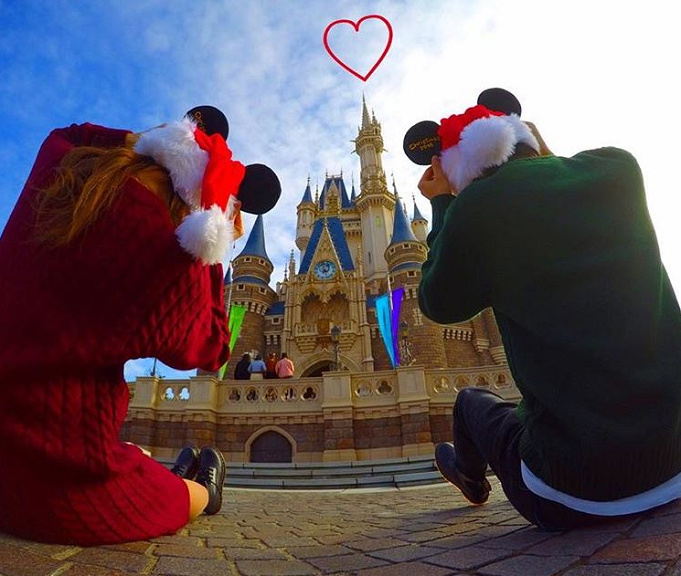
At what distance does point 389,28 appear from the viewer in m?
3.75

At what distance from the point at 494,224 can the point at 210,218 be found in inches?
43.9

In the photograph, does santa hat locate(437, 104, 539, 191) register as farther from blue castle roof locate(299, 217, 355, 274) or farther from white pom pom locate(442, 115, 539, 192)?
blue castle roof locate(299, 217, 355, 274)

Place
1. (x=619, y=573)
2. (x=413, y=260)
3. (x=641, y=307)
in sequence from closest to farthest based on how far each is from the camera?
(x=619, y=573), (x=641, y=307), (x=413, y=260)

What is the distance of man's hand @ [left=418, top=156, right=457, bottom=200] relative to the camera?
76.9 inches

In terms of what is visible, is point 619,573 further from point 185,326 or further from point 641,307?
point 185,326

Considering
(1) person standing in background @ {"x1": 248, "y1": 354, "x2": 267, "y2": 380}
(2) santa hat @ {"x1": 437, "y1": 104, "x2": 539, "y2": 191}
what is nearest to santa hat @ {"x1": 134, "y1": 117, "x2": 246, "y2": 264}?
(2) santa hat @ {"x1": 437, "y1": 104, "x2": 539, "y2": 191}

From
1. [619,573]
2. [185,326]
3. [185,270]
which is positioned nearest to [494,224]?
[619,573]

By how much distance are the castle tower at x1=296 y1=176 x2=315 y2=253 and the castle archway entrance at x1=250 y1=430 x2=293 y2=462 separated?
27533 mm

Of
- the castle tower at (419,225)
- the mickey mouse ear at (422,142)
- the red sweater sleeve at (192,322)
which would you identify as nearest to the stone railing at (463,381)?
the mickey mouse ear at (422,142)

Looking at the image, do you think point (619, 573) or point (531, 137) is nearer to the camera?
point (619, 573)

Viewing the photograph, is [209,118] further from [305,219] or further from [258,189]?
[305,219]

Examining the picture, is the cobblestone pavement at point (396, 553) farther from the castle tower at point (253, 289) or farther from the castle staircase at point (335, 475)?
the castle tower at point (253, 289)

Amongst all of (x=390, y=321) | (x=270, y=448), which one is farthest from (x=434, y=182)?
(x=390, y=321)

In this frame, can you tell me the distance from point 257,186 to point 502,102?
150cm
